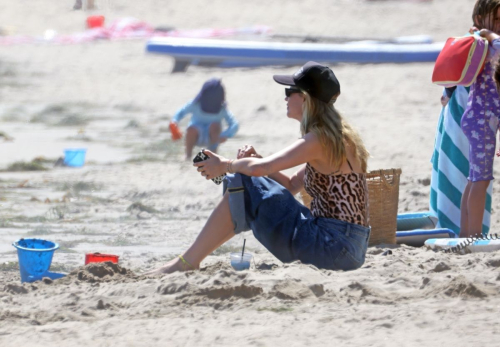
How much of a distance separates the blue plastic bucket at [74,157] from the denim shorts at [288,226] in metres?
4.58

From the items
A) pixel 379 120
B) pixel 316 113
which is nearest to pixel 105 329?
pixel 316 113

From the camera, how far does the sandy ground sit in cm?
321

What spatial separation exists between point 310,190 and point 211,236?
0.52 metres

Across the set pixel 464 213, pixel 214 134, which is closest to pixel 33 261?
pixel 464 213

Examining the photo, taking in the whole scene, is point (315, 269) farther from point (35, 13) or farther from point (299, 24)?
point (35, 13)

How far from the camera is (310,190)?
4.08 m

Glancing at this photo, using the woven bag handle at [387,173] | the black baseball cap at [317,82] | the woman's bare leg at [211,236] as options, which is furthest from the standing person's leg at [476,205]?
the woman's bare leg at [211,236]

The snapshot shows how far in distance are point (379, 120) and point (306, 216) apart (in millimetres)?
6515

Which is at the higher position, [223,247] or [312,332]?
[312,332]

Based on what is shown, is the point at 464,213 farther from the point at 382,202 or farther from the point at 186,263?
the point at 186,263

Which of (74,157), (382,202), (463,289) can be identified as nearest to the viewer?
(463,289)

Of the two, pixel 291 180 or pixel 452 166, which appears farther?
pixel 452 166

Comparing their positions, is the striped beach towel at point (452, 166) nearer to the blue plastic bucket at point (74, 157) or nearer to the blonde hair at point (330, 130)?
the blonde hair at point (330, 130)

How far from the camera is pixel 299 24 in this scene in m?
23.6
